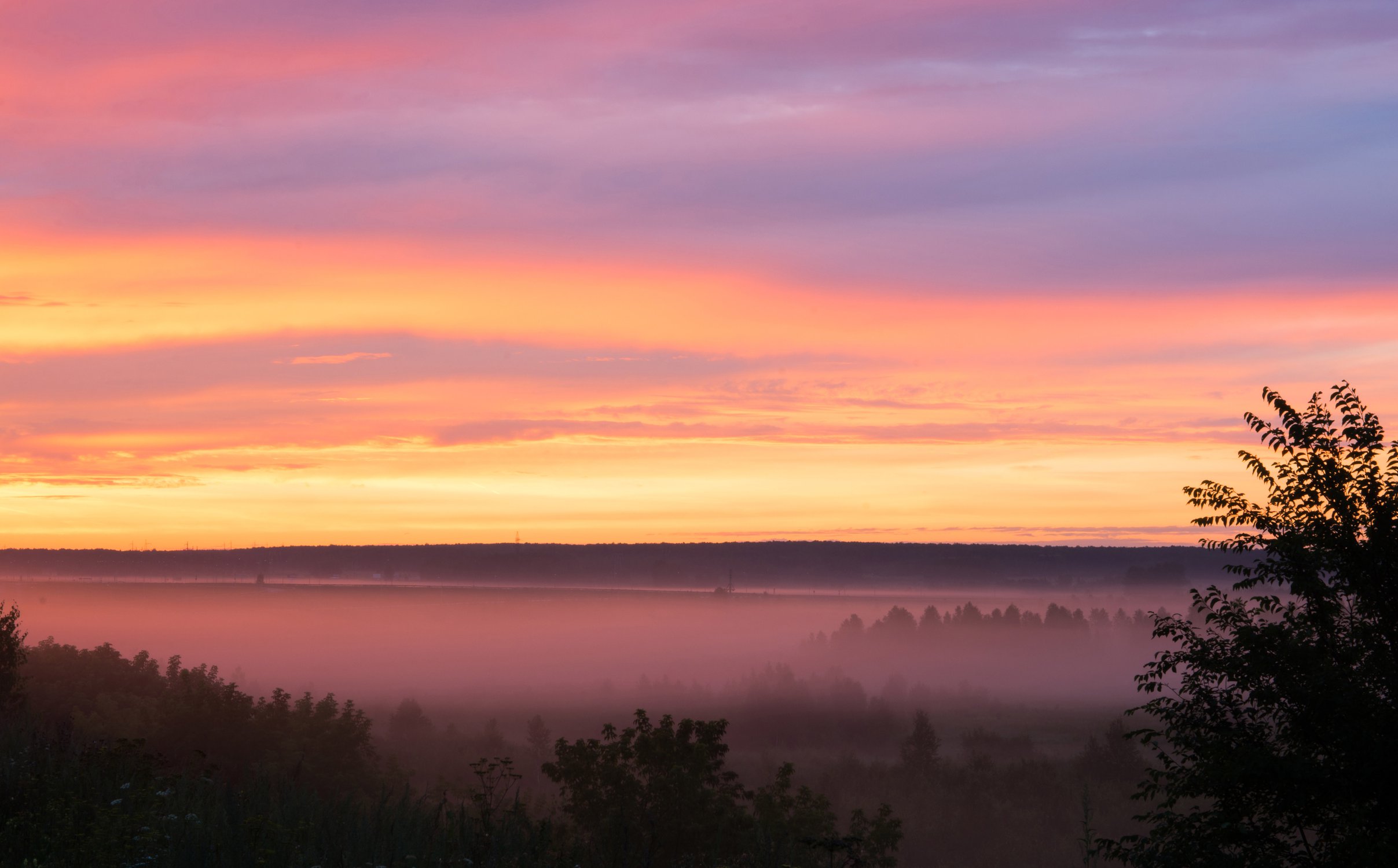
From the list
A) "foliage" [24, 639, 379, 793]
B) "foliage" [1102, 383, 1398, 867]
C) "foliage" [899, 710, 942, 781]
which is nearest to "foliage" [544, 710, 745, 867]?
"foliage" [24, 639, 379, 793]

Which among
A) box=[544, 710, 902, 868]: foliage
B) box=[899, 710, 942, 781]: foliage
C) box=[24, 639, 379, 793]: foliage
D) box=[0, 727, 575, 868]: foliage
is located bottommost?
box=[899, 710, 942, 781]: foliage

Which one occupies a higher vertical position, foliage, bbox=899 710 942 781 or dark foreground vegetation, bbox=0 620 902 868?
dark foreground vegetation, bbox=0 620 902 868

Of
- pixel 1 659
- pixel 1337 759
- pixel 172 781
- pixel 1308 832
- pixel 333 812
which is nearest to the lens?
pixel 333 812

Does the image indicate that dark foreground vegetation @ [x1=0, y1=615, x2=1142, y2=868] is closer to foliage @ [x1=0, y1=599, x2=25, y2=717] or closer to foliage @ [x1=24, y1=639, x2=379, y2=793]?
foliage @ [x1=24, y1=639, x2=379, y2=793]

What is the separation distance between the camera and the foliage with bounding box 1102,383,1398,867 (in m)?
21.9

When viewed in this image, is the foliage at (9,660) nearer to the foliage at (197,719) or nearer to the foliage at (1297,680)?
the foliage at (197,719)

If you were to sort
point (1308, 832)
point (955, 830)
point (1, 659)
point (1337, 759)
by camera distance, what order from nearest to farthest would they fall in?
1. point (1337, 759)
2. point (1, 659)
3. point (1308, 832)
4. point (955, 830)

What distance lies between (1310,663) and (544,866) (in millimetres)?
16512

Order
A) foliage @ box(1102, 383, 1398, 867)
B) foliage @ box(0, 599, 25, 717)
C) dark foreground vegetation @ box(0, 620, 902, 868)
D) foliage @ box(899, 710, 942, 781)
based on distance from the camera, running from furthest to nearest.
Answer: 1. foliage @ box(899, 710, 942, 781)
2. foliage @ box(0, 599, 25, 717)
3. foliage @ box(1102, 383, 1398, 867)
4. dark foreground vegetation @ box(0, 620, 902, 868)

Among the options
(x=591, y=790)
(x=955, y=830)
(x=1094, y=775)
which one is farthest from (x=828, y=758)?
(x=591, y=790)

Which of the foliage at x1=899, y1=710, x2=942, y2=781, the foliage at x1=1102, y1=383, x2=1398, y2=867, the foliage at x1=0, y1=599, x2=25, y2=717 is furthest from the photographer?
the foliage at x1=899, y1=710, x2=942, y2=781

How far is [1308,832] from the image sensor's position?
80.7 meters

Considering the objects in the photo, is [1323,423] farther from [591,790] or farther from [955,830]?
[955,830]

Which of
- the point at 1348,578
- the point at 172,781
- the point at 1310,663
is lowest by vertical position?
the point at 172,781
